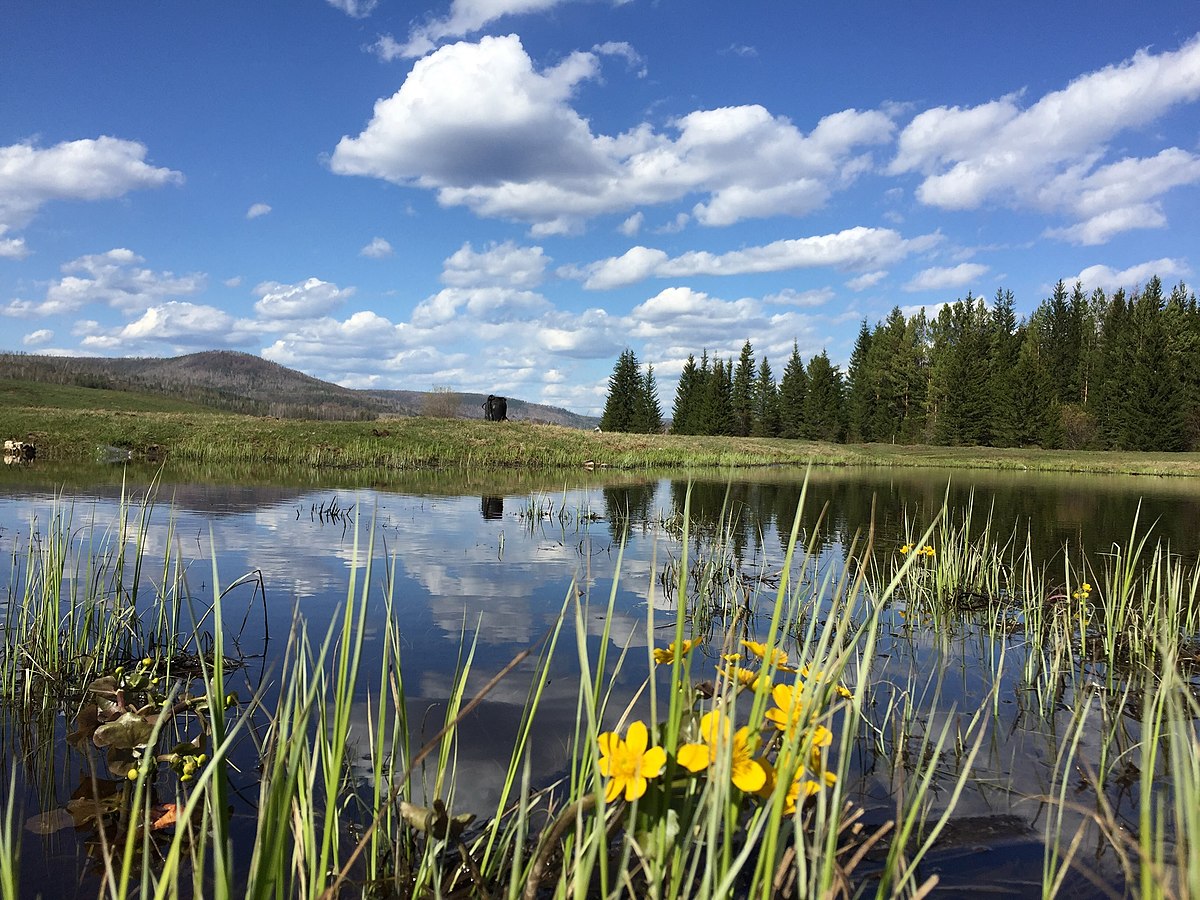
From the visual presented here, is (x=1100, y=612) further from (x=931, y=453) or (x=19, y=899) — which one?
(x=931, y=453)

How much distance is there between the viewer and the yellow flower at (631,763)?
136cm

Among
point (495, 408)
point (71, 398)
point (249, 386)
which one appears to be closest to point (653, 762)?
point (495, 408)

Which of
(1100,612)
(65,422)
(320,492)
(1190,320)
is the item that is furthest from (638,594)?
(1190,320)

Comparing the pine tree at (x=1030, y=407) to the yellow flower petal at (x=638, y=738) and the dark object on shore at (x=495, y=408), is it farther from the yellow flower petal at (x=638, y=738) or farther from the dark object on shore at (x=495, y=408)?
the yellow flower petal at (x=638, y=738)

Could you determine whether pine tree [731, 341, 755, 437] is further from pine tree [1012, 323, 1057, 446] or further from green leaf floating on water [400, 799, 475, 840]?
green leaf floating on water [400, 799, 475, 840]

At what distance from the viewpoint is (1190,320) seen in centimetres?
5159

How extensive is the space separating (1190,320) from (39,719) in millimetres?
66680

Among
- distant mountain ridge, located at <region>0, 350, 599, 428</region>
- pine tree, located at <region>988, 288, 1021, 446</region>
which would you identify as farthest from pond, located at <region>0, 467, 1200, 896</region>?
distant mountain ridge, located at <region>0, 350, 599, 428</region>

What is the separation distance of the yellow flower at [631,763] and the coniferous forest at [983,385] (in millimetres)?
55413

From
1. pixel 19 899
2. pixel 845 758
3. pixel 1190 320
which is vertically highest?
pixel 1190 320

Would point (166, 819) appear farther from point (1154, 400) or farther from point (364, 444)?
point (1154, 400)

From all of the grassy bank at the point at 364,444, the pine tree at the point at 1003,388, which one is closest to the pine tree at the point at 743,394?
the pine tree at the point at 1003,388

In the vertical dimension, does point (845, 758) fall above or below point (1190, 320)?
below

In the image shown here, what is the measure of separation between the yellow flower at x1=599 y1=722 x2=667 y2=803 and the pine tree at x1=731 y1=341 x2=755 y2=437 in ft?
204
